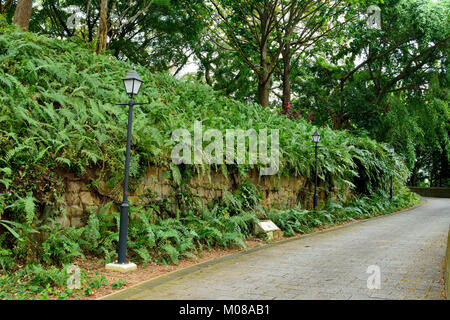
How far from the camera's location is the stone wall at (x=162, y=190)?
20.6 ft

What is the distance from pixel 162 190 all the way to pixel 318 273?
11.7 ft

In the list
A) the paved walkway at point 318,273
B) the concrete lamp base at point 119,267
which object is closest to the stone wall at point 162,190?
the concrete lamp base at point 119,267

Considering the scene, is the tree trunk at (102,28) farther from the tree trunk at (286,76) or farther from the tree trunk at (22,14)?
the tree trunk at (286,76)

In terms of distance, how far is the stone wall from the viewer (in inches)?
247

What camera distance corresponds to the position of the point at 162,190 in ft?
25.6

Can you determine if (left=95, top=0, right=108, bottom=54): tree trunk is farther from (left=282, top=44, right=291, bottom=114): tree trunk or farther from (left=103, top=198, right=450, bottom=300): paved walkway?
(left=103, top=198, right=450, bottom=300): paved walkway

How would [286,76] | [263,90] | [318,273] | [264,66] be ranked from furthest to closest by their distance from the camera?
[286,76] < [263,90] < [264,66] < [318,273]

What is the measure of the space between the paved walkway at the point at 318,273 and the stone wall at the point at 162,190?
188cm

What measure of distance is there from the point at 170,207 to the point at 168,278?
2.36 metres

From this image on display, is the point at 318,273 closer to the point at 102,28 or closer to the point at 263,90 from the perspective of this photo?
the point at 102,28

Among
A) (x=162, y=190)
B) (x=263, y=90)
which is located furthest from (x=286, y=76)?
(x=162, y=190)

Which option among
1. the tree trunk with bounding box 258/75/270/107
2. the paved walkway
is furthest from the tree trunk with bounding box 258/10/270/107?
the paved walkway

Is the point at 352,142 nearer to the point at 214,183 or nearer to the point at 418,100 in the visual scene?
the point at 418,100
